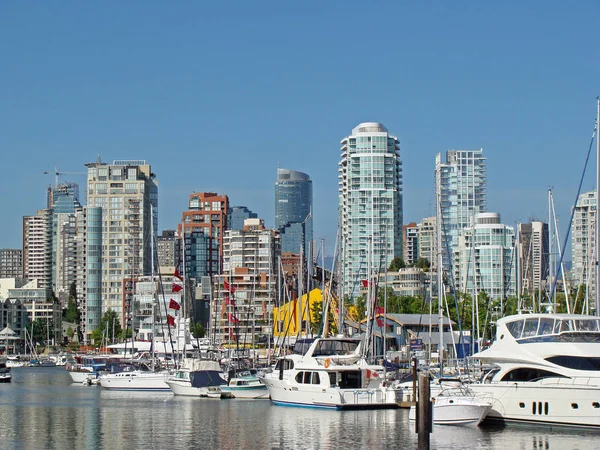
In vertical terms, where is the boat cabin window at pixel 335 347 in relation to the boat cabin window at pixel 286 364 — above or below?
above

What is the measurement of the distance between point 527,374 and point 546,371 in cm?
151

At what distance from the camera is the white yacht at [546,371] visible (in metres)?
53.5

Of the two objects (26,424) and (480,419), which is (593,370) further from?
(26,424)

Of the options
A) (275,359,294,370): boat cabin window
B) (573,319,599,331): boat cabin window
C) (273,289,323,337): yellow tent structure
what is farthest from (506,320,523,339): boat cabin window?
(273,289,323,337): yellow tent structure

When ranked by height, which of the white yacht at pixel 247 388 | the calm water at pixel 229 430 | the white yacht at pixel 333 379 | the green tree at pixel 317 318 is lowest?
the calm water at pixel 229 430

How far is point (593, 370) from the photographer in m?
53.6

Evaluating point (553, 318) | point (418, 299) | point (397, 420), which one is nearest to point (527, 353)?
point (553, 318)

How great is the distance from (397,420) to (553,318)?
11.7 metres

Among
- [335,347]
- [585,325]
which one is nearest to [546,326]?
[585,325]

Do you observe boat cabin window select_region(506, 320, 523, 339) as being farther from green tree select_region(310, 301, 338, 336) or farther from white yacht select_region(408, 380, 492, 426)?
green tree select_region(310, 301, 338, 336)

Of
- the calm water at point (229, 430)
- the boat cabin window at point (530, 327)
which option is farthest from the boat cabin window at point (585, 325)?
the calm water at point (229, 430)

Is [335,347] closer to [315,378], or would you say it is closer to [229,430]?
[315,378]

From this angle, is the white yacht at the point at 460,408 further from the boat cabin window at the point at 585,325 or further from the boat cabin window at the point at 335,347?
the boat cabin window at the point at 335,347

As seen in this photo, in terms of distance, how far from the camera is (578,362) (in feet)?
178
